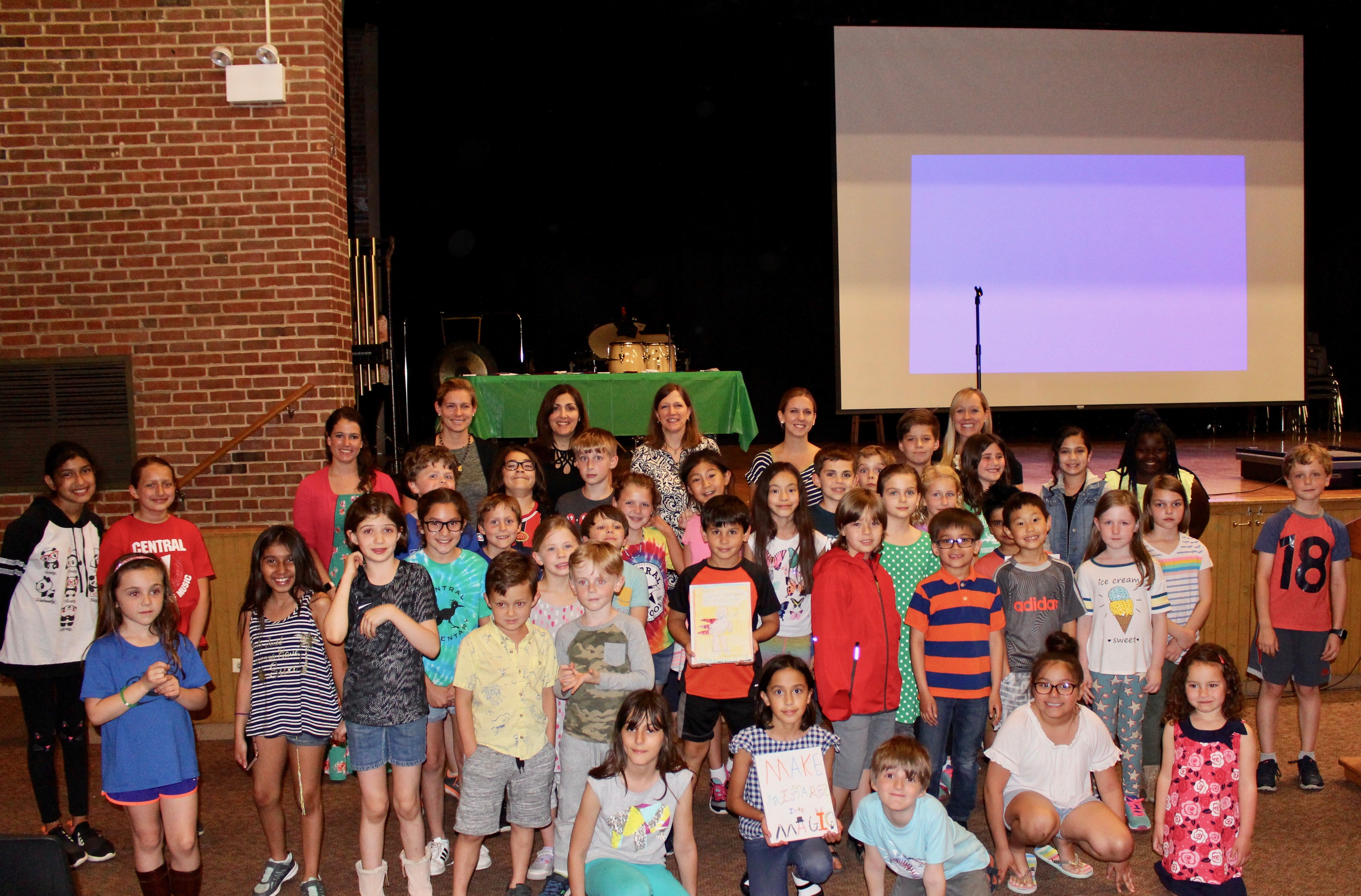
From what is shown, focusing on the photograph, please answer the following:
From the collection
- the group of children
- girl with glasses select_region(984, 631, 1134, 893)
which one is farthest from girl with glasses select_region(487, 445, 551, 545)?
girl with glasses select_region(984, 631, 1134, 893)

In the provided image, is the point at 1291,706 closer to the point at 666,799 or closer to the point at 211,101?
the point at 666,799

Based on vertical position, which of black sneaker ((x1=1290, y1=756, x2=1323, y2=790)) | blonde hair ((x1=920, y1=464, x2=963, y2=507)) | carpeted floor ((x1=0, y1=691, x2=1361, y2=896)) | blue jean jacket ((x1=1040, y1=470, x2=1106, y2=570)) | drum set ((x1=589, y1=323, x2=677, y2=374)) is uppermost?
drum set ((x1=589, y1=323, x2=677, y2=374))

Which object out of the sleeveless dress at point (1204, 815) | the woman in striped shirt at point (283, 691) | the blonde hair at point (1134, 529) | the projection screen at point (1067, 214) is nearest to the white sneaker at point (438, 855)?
the woman in striped shirt at point (283, 691)

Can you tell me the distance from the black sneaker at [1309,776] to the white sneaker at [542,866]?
10.5 feet

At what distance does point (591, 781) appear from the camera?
3090 millimetres

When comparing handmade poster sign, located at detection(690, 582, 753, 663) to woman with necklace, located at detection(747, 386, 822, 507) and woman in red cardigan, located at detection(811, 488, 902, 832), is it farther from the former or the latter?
woman with necklace, located at detection(747, 386, 822, 507)

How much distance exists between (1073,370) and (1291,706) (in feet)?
18.2

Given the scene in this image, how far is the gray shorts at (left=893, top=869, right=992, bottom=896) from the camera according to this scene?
306 centimetres

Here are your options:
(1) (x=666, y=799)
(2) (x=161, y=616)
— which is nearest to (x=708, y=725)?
(1) (x=666, y=799)

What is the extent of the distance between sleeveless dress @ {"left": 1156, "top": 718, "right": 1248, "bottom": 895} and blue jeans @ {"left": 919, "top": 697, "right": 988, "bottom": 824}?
0.65 meters

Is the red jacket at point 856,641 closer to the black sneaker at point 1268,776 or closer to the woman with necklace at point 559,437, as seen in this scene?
the woman with necklace at point 559,437

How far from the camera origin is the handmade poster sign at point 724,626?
357cm

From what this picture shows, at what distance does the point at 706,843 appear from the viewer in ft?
12.7

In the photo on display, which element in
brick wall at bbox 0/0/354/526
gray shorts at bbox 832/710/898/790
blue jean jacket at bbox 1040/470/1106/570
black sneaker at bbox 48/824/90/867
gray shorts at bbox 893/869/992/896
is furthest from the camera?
brick wall at bbox 0/0/354/526
